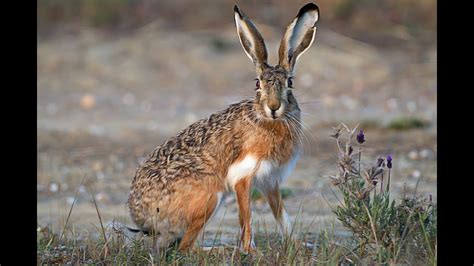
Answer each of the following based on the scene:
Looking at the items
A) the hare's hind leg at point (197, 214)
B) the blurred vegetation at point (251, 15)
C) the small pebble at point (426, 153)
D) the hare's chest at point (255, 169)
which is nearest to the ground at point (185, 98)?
the small pebble at point (426, 153)

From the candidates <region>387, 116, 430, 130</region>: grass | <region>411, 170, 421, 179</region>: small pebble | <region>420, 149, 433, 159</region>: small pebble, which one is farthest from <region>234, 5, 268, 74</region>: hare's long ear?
<region>387, 116, 430, 130</region>: grass

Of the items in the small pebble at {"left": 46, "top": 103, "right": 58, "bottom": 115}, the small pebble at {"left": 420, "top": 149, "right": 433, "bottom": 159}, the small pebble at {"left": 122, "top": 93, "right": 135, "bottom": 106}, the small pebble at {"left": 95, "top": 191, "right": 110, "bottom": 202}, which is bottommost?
the small pebble at {"left": 95, "top": 191, "right": 110, "bottom": 202}

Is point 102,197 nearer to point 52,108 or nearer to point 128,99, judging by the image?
point 52,108

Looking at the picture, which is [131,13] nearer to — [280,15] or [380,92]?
[280,15]

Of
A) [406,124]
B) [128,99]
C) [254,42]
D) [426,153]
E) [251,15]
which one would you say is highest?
[251,15]

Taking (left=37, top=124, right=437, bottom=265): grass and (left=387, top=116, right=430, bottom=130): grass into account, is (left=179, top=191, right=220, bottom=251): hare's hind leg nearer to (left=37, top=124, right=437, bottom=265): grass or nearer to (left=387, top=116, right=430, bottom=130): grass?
(left=37, top=124, right=437, bottom=265): grass

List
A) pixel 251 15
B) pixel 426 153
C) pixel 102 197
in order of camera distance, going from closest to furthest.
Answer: pixel 102 197
pixel 426 153
pixel 251 15

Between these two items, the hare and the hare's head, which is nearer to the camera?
the hare's head

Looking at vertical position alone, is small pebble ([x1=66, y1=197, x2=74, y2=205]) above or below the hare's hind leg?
above

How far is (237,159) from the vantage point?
20.0 feet

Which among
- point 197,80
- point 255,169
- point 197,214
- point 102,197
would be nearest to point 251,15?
point 197,80

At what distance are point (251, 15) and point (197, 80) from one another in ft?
6.87

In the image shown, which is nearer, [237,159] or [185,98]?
[237,159]

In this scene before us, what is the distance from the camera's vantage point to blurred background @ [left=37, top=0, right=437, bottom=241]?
32.8ft
